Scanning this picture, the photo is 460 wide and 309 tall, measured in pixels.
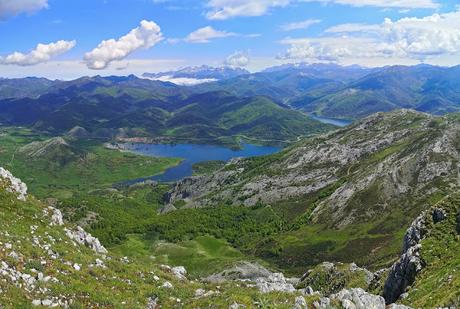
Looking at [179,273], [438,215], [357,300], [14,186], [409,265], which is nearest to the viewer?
[357,300]

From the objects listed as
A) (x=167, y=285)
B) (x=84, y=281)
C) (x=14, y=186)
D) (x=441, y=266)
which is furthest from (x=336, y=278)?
(x=84, y=281)

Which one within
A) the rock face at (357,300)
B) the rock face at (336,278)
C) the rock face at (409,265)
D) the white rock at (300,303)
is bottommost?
the rock face at (336,278)

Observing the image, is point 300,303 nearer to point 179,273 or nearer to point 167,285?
point 167,285

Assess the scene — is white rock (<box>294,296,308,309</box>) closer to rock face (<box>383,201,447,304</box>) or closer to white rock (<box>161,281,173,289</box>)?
white rock (<box>161,281,173,289</box>)

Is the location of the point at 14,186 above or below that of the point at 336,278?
above

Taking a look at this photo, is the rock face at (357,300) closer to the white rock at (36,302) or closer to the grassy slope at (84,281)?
the grassy slope at (84,281)

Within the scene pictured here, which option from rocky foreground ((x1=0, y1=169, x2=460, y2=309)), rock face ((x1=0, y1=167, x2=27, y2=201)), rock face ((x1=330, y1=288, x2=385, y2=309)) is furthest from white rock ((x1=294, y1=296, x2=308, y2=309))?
rock face ((x1=0, y1=167, x2=27, y2=201))

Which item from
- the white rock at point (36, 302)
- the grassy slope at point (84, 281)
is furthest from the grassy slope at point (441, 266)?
the white rock at point (36, 302)

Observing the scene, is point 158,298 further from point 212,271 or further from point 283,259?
point 283,259
